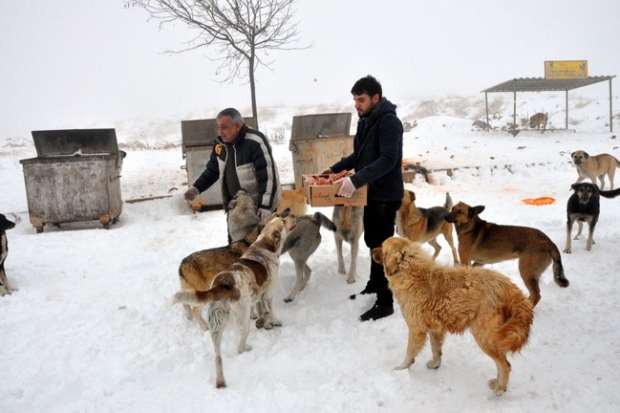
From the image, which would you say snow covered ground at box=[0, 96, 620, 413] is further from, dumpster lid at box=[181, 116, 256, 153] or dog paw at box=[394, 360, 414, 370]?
dumpster lid at box=[181, 116, 256, 153]

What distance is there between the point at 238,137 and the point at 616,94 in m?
31.8

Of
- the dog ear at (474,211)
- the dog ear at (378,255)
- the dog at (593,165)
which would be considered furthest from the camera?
the dog at (593,165)

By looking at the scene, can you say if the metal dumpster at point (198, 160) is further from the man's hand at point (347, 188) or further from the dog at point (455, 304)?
the dog at point (455, 304)

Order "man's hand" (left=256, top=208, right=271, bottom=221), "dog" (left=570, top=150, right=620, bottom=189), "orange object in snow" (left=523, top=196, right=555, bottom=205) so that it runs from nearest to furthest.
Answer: "man's hand" (left=256, top=208, right=271, bottom=221) → "orange object in snow" (left=523, top=196, right=555, bottom=205) → "dog" (left=570, top=150, right=620, bottom=189)

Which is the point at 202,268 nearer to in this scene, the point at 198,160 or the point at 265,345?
the point at 265,345

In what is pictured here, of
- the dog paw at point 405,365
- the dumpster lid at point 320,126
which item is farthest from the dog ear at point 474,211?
the dumpster lid at point 320,126

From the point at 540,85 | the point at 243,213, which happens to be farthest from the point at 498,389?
the point at 540,85

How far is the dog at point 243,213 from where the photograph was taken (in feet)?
14.8

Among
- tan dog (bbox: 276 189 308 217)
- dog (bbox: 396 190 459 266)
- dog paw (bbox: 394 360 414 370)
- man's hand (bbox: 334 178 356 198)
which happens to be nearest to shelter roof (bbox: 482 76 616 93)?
dog (bbox: 396 190 459 266)

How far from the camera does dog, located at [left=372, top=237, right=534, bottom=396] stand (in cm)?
260

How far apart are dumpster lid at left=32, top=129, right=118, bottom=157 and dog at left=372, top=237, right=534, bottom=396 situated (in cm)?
802

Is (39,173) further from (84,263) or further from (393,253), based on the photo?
(393,253)

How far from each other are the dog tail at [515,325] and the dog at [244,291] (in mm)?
2109

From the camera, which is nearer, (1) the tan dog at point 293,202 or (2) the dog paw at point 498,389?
(2) the dog paw at point 498,389
